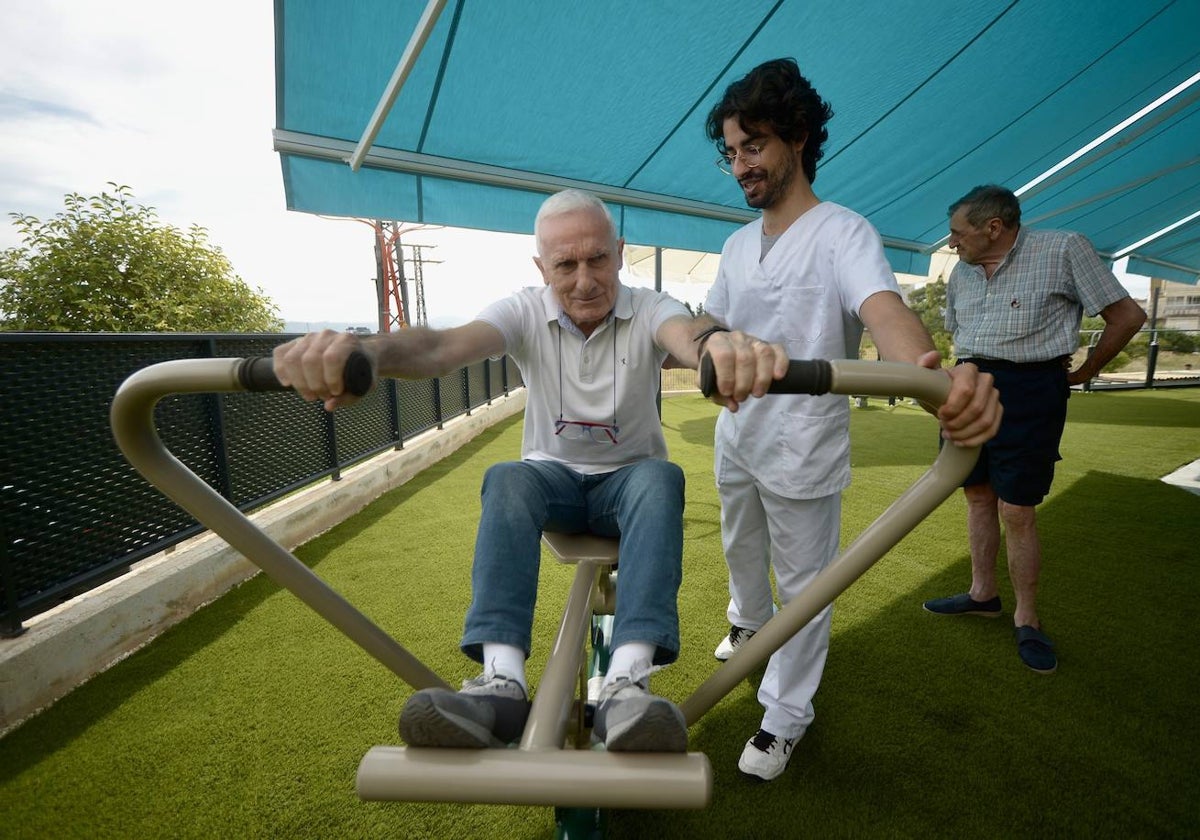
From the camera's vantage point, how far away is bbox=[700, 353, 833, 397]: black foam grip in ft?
2.40

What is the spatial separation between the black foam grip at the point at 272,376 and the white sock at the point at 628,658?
0.63 metres

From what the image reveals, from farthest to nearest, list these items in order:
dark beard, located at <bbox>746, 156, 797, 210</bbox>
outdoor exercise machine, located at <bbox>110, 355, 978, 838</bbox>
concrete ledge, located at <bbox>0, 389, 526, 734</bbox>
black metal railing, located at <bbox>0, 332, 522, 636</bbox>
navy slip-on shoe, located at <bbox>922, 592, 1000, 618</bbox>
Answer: navy slip-on shoe, located at <bbox>922, 592, 1000, 618</bbox>
black metal railing, located at <bbox>0, 332, 522, 636</bbox>
concrete ledge, located at <bbox>0, 389, 526, 734</bbox>
dark beard, located at <bbox>746, 156, 797, 210</bbox>
outdoor exercise machine, located at <bbox>110, 355, 978, 838</bbox>

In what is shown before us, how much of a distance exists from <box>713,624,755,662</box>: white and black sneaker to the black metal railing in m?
2.56

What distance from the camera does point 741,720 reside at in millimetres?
1837

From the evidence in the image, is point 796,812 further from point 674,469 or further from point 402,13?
point 402,13

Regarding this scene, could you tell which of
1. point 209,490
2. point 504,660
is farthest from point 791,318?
point 209,490

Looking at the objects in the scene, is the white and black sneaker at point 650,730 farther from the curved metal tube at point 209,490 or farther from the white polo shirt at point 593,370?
the white polo shirt at point 593,370

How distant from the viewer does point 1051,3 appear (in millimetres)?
2711

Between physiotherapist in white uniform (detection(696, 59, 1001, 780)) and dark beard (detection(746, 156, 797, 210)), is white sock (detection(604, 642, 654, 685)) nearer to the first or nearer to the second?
physiotherapist in white uniform (detection(696, 59, 1001, 780))

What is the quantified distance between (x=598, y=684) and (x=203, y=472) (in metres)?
2.49

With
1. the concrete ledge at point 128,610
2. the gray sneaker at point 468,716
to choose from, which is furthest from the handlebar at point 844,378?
the concrete ledge at point 128,610

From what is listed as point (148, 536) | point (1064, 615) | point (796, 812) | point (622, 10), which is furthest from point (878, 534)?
point (148, 536)

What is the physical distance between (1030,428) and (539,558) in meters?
2.01

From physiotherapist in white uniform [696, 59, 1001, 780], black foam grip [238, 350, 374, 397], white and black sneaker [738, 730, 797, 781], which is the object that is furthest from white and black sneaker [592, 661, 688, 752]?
white and black sneaker [738, 730, 797, 781]
